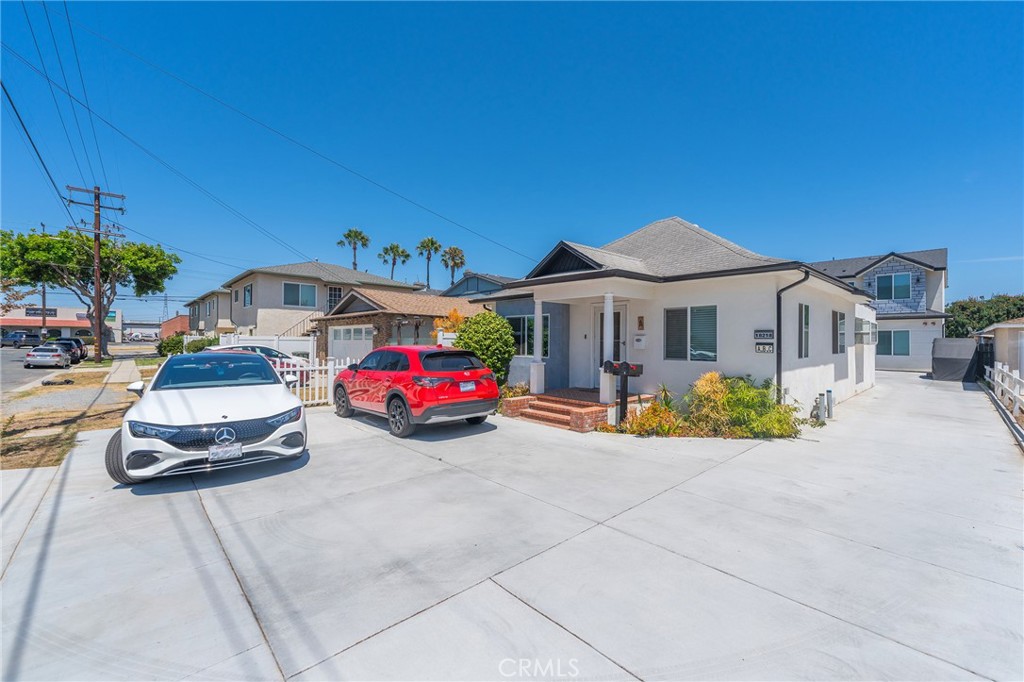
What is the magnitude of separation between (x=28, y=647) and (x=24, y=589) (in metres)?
0.91

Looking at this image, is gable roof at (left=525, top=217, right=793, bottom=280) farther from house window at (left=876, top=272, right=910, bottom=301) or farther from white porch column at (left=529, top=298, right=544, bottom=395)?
house window at (left=876, top=272, right=910, bottom=301)

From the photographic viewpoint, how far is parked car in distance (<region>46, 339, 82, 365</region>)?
2403 centimetres

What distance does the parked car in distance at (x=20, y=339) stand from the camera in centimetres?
3757

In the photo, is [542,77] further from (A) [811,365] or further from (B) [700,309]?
(A) [811,365]

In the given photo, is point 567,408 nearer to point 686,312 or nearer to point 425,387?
point 425,387

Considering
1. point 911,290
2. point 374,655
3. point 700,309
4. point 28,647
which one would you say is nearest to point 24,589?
point 28,647

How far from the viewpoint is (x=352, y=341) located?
68.3ft

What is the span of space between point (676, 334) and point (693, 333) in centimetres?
42

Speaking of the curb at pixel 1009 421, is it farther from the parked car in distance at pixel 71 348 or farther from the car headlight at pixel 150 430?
the parked car in distance at pixel 71 348

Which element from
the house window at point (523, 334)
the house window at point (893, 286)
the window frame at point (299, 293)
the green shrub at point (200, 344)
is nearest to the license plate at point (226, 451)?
the house window at point (523, 334)

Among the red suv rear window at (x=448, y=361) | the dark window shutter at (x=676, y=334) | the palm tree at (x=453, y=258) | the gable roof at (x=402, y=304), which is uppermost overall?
the palm tree at (x=453, y=258)

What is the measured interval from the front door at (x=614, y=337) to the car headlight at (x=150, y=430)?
9093 mm

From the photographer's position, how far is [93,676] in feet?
7.87

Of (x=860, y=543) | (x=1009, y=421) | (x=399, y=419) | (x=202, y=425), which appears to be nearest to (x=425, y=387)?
(x=399, y=419)
